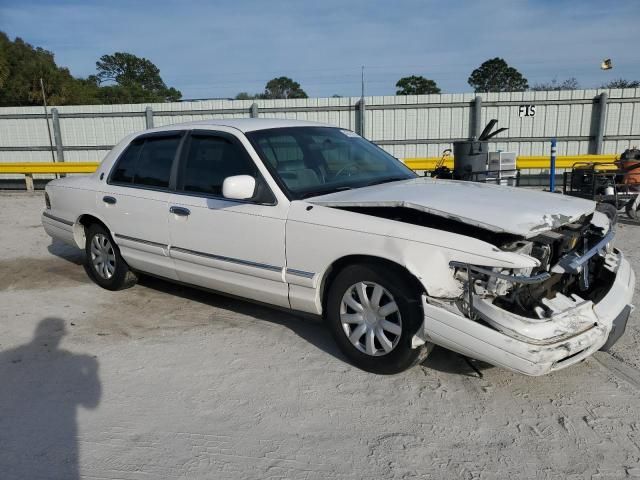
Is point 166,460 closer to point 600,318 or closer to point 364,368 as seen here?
point 364,368

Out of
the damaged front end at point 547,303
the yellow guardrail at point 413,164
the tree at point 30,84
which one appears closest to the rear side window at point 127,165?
the damaged front end at point 547,303

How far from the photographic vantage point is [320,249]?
3.62 meters

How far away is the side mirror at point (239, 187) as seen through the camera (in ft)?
12.4

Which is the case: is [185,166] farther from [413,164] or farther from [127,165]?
[413,164]

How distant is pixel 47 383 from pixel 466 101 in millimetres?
13256

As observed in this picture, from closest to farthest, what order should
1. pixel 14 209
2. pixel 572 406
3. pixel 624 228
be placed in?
pixel 572 406 < pixel 624 228 < pixel 14 209

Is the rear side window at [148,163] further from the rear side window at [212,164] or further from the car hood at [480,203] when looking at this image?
the car hood at [480,203]

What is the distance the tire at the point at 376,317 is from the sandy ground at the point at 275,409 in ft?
0.52

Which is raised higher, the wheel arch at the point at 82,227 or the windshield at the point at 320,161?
the windshield at the point at 320,161

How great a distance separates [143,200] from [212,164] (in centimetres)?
87

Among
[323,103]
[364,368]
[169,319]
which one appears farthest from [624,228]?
[323,103]

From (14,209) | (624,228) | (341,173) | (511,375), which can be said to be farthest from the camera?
(14,209)

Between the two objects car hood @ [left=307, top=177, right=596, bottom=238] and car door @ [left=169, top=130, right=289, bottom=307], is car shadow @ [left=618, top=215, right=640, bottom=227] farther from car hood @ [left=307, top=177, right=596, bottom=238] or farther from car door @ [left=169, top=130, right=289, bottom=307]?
car door @ [left=169, top=130, right=289, bottom=307]

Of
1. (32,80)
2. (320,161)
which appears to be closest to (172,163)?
(320,161)
